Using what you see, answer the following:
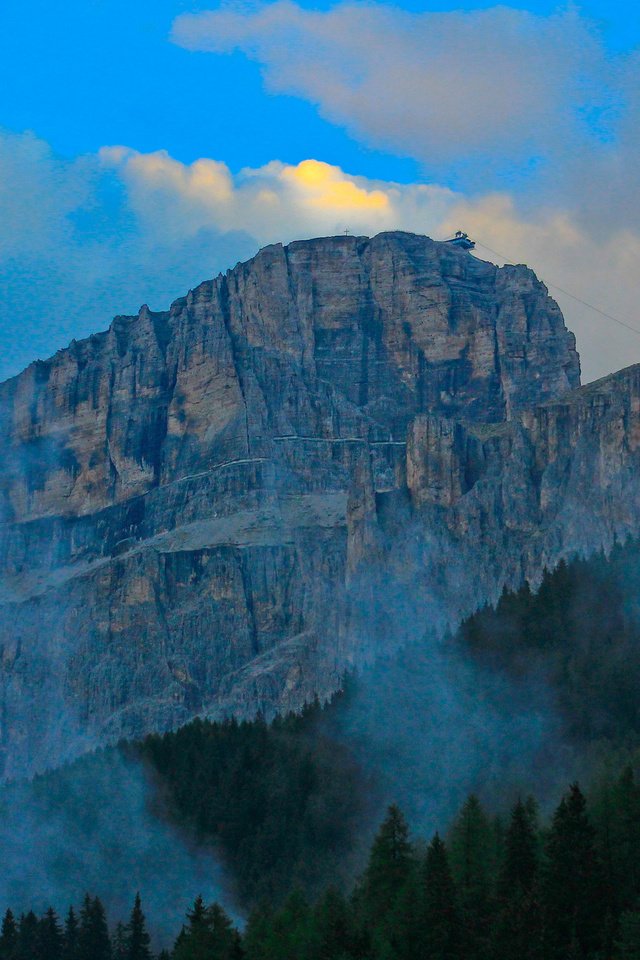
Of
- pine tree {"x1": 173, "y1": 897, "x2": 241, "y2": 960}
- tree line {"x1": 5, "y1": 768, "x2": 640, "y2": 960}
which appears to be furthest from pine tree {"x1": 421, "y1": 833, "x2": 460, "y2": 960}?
pine tree {"x1": 173, "y1": 897, "x2": 241, "y2": 960}

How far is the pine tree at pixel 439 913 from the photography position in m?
99.0

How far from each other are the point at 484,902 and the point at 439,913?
409cm

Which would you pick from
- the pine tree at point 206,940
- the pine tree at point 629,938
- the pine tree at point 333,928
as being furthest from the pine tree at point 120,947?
the pine tree at point 629,938

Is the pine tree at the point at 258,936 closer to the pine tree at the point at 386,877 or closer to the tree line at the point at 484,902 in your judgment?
the tree line at the point at 484,902

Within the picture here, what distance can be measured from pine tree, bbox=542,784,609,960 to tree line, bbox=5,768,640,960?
6 centimetres

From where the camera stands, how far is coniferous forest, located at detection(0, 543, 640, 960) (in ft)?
327

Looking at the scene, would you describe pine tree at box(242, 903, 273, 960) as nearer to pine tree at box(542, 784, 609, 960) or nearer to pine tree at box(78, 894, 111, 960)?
pine tree at box(78, 894, 111, 960)

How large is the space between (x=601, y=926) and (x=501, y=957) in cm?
518

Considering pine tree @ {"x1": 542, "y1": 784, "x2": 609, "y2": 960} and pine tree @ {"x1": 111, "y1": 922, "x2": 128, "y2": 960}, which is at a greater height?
pine tree @ {"x1": 111, "y1": 922, "x2": 128, "y2": 960}

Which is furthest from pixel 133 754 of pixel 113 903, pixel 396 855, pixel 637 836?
pixel 637 836

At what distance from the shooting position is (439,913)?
100 m

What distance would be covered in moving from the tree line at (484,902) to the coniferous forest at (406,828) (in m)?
0.12

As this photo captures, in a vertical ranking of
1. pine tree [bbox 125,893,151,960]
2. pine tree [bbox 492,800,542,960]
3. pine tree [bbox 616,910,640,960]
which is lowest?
pine tree [bbox 616,910,640,960]

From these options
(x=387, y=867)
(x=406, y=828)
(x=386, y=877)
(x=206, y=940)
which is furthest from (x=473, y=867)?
(x=206, y=940)
